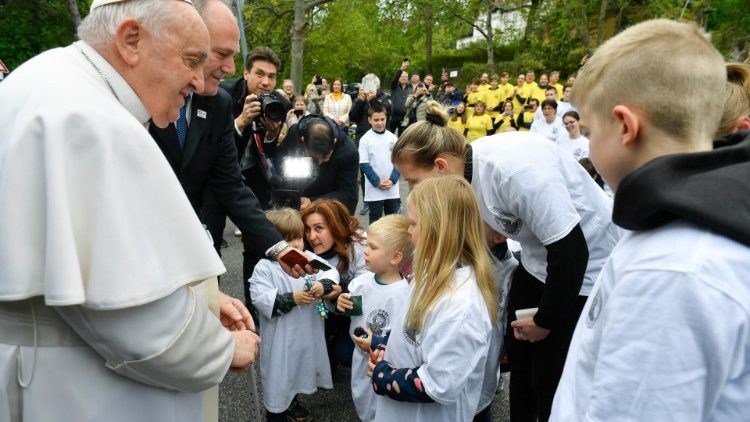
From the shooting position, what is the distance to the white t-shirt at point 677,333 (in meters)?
0.87

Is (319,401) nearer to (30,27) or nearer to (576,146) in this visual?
(576,146)

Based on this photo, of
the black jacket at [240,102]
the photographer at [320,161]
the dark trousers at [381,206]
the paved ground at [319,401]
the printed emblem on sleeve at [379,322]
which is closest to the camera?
the printed emblem on sleeve at [379,322]

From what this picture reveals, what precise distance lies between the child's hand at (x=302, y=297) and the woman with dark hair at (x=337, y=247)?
43 cm

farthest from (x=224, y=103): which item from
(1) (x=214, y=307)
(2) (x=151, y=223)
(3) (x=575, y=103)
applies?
(3) (x=575, y=103)

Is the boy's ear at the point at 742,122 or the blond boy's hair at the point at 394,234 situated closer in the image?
the boy's ear at the point at 742,122

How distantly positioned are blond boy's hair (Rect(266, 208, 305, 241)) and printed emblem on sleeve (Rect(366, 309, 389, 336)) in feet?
2.89

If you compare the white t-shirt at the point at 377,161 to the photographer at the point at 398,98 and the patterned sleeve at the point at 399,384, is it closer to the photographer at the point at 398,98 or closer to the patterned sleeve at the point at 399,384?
the patterned sleeve at the point at 399,384

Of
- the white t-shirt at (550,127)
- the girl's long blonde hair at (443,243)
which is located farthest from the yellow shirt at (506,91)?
the girl's long blonde hair at (443,243)

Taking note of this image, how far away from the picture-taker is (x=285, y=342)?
2955 millimetres

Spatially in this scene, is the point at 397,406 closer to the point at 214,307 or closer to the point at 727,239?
the point at 214,307

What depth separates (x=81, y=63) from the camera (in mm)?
1278

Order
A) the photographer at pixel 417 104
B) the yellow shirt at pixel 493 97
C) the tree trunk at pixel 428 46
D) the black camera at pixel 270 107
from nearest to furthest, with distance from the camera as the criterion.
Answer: the black camera at pixel 270 107, the photographer at pixel 417 104, the yellow shirt at pixel 493 97, the tree trunk at pixel 428 46

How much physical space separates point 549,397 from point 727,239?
165 centimetres

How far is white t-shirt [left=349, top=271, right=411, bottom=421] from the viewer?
265 centimetres
